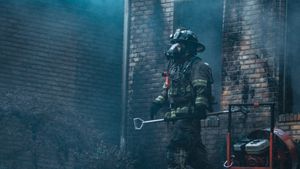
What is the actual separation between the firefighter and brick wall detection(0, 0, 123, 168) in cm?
241

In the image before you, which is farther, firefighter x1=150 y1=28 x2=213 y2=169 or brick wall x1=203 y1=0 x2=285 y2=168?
brick wall x1=203 y1=0 x2=285 y2=168

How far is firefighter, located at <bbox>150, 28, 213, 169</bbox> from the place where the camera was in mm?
10180

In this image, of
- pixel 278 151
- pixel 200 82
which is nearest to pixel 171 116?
pixel 200 82

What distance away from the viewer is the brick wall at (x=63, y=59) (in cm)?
1290

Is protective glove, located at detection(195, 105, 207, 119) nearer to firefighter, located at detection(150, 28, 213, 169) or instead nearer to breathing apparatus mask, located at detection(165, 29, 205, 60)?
firefighter, located at detection(150, 28, 213, 169)

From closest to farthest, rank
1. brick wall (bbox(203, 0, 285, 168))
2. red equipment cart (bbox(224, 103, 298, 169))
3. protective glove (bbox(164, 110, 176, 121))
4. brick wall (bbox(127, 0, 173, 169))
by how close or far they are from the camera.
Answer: red equipment cart (bbox(224, 103, 298, 169))
protective glove (bbox(164, 110, 176, 121))
brick wall (bbox(203, 0, 285, 168))
brick wall (bbox(127, 0, 173, 169))

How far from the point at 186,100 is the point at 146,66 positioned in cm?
299

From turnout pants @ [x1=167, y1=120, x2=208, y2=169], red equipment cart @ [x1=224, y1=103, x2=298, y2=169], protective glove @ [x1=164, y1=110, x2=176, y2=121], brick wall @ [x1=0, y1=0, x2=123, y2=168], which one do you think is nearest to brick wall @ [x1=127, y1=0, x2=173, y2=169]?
brick wall @ [x1=0, y1=0, x2=123, y2=168]

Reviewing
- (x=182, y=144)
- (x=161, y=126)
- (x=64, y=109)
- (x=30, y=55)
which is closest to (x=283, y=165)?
(x=182, y=144)

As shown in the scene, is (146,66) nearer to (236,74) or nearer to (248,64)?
(236,74)

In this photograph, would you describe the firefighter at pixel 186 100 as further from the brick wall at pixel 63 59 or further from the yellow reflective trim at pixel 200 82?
the brick wall at pixel 63 59

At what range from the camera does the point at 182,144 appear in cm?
1020

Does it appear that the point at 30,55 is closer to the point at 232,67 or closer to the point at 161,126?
the point at 161,126

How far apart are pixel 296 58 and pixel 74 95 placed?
3687 millimetres
